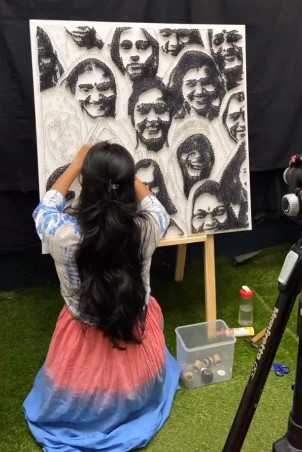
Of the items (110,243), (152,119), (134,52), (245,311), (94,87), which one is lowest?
(245,311)

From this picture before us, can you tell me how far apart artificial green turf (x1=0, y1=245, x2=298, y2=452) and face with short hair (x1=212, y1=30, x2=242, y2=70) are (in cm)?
105

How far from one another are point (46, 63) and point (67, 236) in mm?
631

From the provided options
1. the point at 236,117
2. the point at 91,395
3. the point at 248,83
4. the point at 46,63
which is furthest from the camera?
the point at 248,83

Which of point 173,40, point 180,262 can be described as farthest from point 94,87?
point 180,262

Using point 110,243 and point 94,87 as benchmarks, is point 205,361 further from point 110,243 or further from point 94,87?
point 94,87

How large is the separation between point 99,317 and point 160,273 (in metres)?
1.06

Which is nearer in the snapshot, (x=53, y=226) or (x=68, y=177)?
(x=53, y=226)

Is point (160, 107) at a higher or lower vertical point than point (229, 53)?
lower

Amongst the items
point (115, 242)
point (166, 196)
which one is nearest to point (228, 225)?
point (166, 196)

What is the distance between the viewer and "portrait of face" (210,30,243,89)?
174 centimetres

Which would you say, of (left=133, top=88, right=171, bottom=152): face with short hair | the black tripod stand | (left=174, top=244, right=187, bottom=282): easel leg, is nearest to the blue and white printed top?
(left=133, top=88, right=171, bottom=152): face with short hair

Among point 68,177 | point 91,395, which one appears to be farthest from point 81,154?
point 91,395

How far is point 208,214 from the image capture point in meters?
1.81

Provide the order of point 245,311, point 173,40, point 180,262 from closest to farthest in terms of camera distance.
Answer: point 173,40
point 245,311
point 180,262
